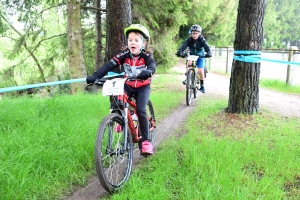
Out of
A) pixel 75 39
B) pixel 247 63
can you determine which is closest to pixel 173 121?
pixel 247 63

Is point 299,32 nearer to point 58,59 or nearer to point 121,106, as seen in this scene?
point 58,59

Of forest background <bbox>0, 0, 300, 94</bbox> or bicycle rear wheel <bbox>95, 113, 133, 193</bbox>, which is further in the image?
forest background <bbox>0, 0, 300, 94</bbox>

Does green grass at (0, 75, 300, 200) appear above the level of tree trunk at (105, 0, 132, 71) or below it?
below

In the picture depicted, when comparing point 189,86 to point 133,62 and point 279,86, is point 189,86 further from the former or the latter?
point 279,86

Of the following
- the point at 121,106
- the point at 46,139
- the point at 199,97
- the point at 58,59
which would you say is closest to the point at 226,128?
the point at 121,106

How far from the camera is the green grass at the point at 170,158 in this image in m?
3.08

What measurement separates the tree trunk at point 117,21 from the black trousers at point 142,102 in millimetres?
3200

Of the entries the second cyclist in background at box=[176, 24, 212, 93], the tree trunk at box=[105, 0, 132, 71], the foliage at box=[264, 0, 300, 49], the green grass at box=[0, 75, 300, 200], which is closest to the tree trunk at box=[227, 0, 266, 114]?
the green grass at box=[0, 75, 300, 200]

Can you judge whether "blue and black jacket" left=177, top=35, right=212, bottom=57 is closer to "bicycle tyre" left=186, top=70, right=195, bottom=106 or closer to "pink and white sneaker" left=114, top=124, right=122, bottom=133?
"bicycle tyre" left=186, top=70, right=195, bottom=106

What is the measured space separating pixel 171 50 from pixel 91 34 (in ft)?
13.3

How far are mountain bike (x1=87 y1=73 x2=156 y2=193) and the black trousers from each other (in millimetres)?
108

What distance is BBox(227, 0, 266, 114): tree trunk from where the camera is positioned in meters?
5.47

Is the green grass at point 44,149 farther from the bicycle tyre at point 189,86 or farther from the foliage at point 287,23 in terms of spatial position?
the foliage at point 287,23

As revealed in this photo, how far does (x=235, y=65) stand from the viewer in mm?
5719
